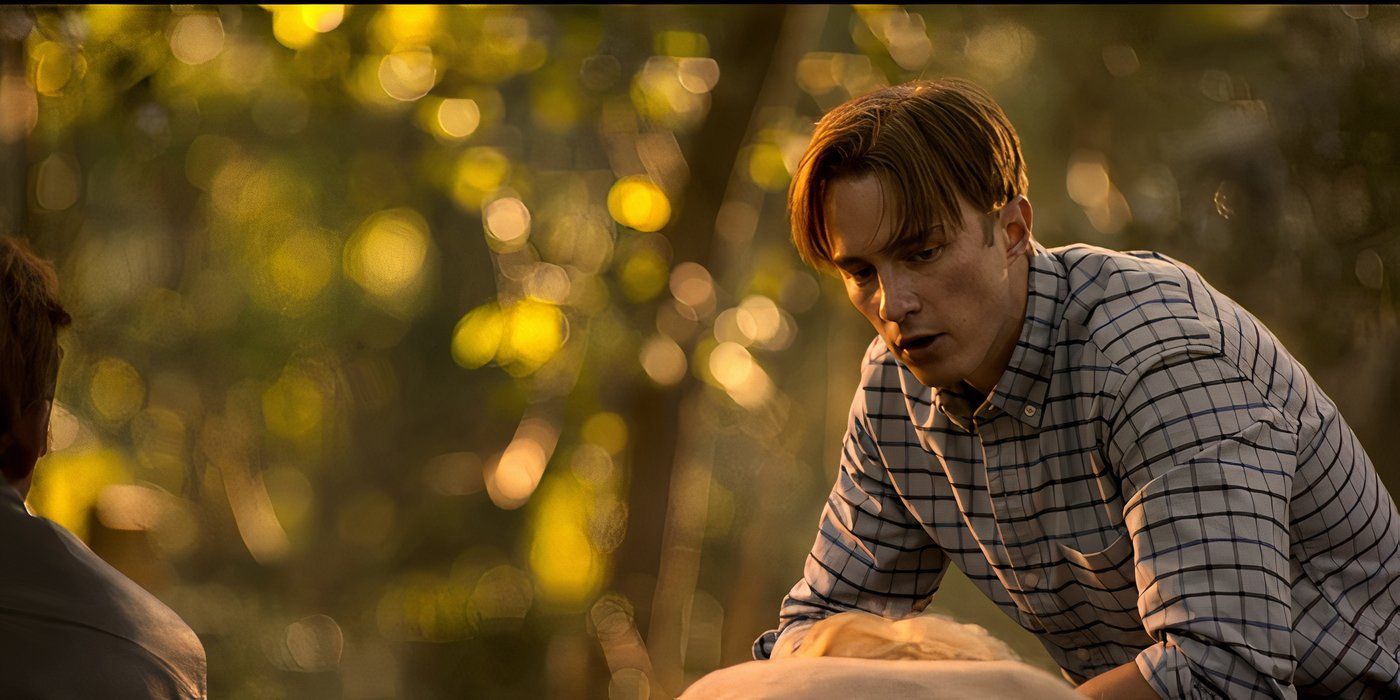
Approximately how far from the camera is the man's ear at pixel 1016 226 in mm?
1536

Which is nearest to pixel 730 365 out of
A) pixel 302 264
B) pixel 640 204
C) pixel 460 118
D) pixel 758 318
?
pixel 758 318

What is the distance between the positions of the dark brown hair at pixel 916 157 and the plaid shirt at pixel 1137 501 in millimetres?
124

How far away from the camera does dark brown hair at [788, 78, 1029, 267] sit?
4.77ft

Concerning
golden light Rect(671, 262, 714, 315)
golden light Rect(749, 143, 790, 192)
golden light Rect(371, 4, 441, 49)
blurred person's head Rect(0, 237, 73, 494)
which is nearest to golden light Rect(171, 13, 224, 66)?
golden light Rect(371, 4, 441, 49)

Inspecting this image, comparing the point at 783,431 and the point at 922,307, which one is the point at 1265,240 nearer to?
the point at 783,431

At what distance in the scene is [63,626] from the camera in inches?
52.3

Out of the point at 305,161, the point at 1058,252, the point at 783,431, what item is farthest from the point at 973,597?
the point at 1058,252

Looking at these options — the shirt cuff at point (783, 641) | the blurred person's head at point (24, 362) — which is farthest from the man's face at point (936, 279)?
the blurred person's head at point (24, 362)

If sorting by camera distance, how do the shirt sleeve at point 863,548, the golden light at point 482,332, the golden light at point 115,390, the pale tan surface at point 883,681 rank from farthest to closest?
the golden light at point 482,332, the golden light at point 115,390, the shirt sleeve at point 863,548, the pale tan surface at point 883,681

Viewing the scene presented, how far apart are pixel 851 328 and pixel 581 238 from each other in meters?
1.09

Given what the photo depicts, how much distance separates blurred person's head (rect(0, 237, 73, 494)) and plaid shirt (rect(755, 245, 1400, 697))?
0.83 meters

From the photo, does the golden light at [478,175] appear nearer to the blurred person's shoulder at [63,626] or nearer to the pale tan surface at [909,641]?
the blurred person's shoulder at [63,626]

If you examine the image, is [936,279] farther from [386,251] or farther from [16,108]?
[386,251]

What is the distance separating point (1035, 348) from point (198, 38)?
2.77 metres
